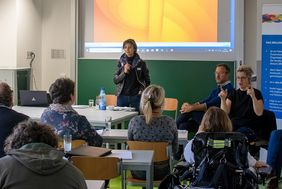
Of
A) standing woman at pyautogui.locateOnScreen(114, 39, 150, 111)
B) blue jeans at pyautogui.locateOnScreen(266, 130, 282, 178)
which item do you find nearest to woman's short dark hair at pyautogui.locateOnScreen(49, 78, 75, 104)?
blue jeans at pyautogui.locateOnScreen(266, 130, 282, 178)

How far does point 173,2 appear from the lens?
743cm

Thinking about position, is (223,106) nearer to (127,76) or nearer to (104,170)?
(127,76)

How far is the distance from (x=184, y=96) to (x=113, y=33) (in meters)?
1.51

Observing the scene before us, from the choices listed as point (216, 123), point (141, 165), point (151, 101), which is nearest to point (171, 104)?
point (151, 101)

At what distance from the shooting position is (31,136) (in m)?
2.31

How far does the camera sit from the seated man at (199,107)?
5934 mm

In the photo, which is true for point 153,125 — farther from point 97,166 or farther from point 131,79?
point 131,79

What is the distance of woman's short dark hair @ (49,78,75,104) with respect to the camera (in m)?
4.10

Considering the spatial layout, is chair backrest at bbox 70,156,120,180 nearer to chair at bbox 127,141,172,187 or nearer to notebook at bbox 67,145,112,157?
notebook at bbox 67,145,112,157

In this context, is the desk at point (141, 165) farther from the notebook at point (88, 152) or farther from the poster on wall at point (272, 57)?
the poster on wall at point (272, 57)

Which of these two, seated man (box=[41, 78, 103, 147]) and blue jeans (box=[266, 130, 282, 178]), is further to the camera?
blue jeans (box=[266, 130, 282, 178])

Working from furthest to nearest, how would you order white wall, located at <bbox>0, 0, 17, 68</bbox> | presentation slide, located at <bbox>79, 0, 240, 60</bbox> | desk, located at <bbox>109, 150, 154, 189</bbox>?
1. white wall, located at <bbox>0, 0, 17, 68</bbox>
2. presentation slide, located at <bbox>79, 0, 240, 60</bbox>
3. desk, located at <bbox>109, 150, 154, 189</bbox>

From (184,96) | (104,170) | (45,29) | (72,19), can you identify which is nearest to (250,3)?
(184,96)

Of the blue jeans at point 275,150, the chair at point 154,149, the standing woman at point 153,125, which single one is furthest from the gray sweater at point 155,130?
the blue jeans at point 275,150
